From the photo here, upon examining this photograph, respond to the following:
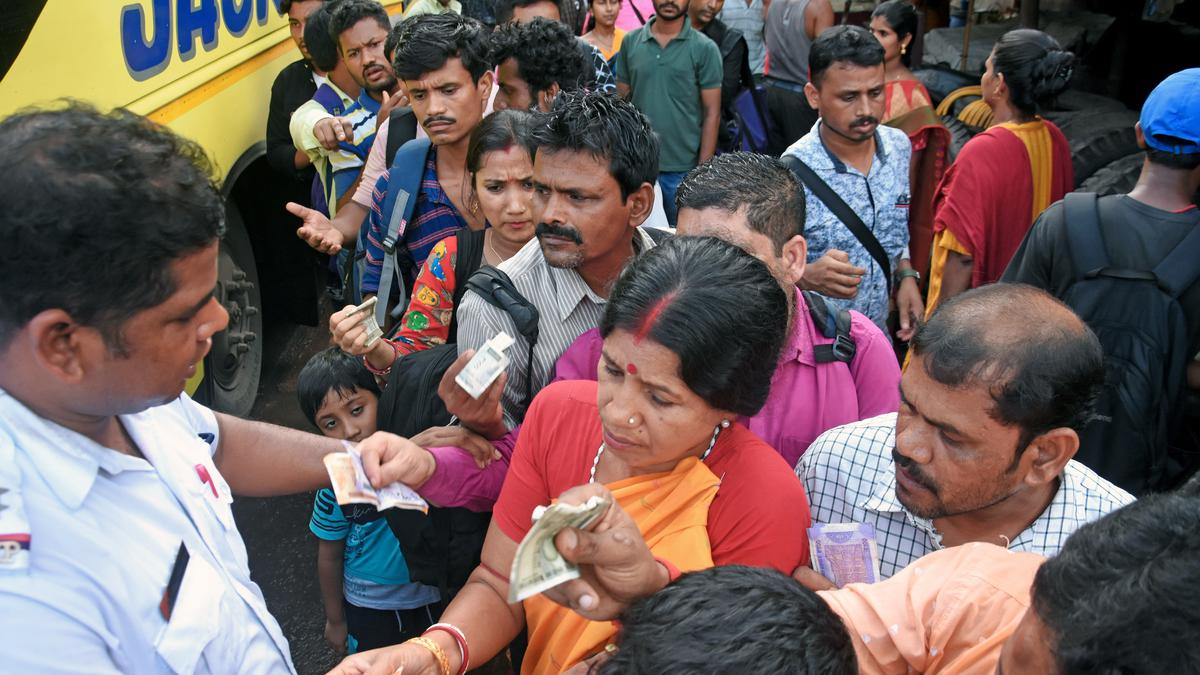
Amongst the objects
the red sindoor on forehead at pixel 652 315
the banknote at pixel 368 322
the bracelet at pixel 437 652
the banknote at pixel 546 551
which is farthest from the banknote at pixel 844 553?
the banknote at pixel 368 322

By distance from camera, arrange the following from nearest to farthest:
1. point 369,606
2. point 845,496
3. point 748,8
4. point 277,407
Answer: point 845,496
point 369,606
point 277,407
point 748,8

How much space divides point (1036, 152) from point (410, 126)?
8.61 feet

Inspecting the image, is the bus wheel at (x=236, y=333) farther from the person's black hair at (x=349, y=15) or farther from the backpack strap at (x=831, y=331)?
the backpack strap at (x=831, y=331)

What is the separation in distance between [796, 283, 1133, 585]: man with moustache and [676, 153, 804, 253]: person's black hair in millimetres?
695

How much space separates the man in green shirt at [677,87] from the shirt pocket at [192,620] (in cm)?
431

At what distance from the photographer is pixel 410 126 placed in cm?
389

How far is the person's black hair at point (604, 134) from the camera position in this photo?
8.53 feet

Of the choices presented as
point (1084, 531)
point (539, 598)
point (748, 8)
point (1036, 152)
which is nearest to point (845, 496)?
point (539, 598)

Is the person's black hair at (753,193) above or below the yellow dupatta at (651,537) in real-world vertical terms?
above

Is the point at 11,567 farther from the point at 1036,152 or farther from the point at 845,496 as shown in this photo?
the point at 1036,152

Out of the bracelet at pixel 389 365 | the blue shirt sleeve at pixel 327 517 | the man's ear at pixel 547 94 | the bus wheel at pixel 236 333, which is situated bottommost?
the bus wheel at pixel 236 333

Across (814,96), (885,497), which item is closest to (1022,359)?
(885,497)

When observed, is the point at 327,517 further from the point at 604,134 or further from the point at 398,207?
the point at 604,134

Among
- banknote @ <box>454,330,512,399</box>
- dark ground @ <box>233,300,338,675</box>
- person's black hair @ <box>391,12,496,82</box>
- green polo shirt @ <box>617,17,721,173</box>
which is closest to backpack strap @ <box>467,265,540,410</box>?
banknote @ <box>454,330,512,399</box>
